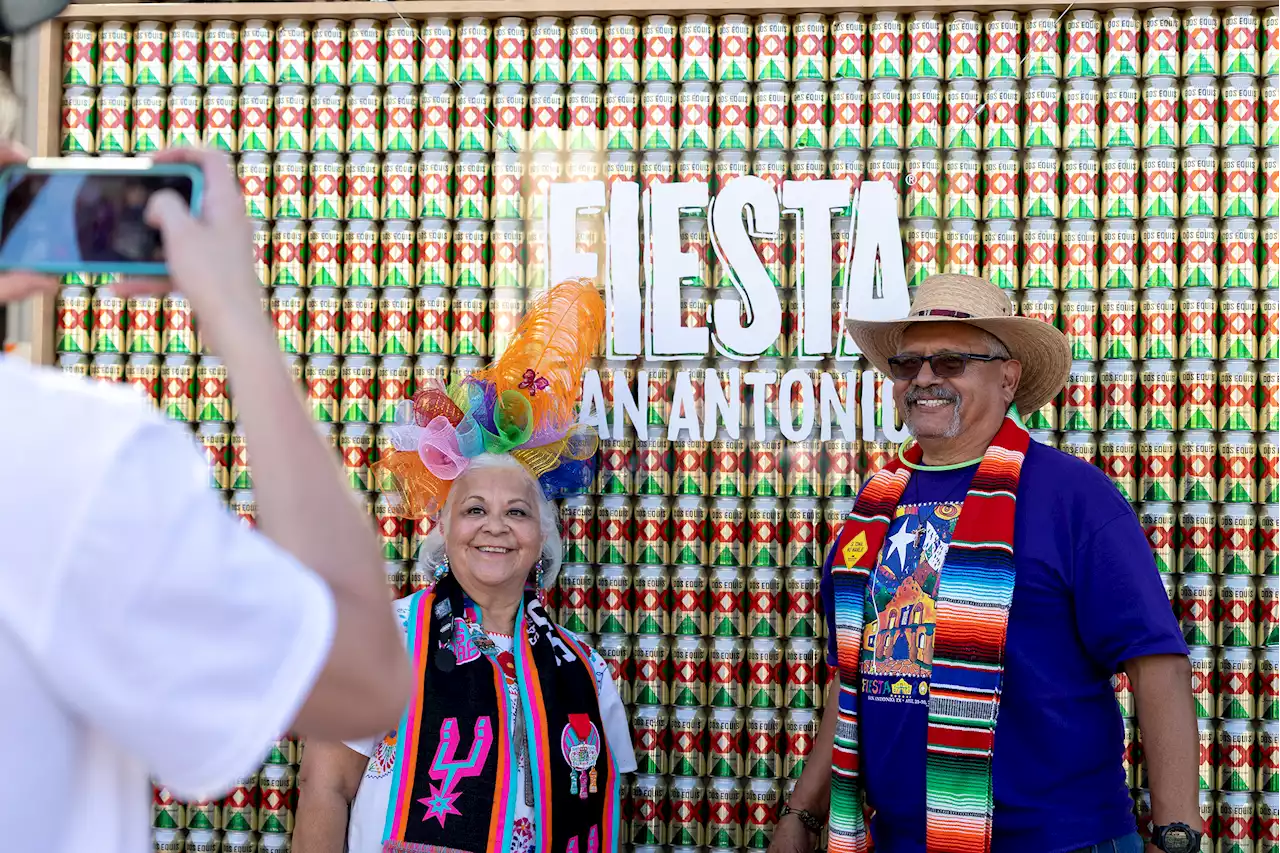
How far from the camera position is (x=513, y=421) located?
248 cm

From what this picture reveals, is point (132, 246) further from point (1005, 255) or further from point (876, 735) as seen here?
point (1005, 255)

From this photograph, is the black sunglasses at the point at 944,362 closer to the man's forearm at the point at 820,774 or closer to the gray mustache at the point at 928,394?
the gray mustache at the point at 928,394

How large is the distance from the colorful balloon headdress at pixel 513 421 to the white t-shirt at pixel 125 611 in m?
1.80

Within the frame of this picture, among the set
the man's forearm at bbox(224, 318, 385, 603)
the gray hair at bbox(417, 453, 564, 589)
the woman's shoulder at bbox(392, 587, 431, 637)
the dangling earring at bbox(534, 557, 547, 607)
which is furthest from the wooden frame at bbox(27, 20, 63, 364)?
the man's forearm at bbox(224, 318, 385, 603)

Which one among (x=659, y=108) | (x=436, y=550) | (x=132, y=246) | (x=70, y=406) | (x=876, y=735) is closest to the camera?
(x=70, y=406)

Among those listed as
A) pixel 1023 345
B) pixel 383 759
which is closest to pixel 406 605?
pixel 383 759

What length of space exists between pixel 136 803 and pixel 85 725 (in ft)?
0.22

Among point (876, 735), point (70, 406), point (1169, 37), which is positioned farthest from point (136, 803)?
point (1169, 37)

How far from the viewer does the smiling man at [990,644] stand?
2.03 m

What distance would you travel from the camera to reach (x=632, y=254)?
2799 millimetres

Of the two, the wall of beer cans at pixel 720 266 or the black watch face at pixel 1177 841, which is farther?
the wall of beer cans at pixel 720 266

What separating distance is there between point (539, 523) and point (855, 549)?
63 centimetres

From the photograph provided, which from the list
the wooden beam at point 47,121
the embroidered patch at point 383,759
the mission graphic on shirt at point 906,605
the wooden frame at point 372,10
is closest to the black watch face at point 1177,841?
the mission graphic on shirt at point 906,605

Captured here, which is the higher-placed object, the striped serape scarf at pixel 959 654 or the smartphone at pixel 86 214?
the smartphone at pixel 86 214
